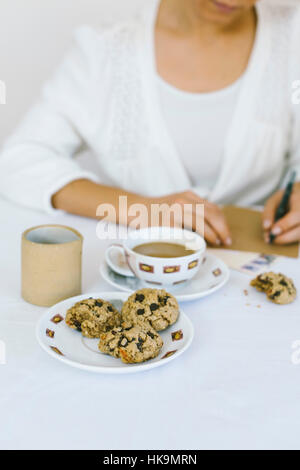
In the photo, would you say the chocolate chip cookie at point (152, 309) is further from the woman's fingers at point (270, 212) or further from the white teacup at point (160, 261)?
the woman's fingers at point (270, 212)

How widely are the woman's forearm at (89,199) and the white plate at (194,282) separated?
26 cm

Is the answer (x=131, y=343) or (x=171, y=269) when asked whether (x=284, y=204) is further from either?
(x=131, y=343)

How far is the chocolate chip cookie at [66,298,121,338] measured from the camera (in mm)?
604

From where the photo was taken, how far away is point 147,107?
4.47 feet

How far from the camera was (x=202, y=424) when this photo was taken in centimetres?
49

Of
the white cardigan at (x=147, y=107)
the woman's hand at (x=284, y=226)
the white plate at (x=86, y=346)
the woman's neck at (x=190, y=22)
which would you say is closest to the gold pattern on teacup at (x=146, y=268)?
the white plate at (x=86, y=346)

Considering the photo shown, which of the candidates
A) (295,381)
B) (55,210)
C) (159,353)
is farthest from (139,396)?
(55,210)

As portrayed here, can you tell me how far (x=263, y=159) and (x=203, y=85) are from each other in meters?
0.27

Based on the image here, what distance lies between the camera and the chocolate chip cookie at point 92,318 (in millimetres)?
604

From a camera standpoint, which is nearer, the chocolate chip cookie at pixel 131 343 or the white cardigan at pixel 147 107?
the chocolate chip cookie at pixel 131 343

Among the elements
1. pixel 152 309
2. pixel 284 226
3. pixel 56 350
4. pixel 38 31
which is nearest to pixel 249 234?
pixel 284 226

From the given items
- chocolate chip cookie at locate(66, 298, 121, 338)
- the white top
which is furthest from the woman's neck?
chocolate chip cookie at locate(66, 298, 121, 338)
